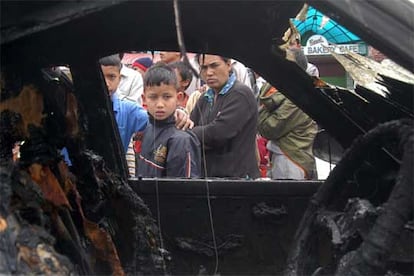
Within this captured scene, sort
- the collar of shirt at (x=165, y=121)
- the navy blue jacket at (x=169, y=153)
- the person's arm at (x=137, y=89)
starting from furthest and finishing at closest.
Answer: the person's arm at (x=137, y=89) → the collar of shirt at (x=165, y=121) → the navy blue jacket at (x=169, y=153)

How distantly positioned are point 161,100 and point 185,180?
1.45 metres

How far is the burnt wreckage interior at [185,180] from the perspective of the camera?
188cm

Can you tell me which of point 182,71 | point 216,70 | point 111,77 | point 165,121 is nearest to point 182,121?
point 165,121

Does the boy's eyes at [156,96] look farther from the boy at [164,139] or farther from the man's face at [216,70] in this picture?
the man's face at [216,70]

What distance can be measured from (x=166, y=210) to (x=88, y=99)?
0.59 meters

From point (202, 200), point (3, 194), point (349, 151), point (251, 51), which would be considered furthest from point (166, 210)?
point (3, 194)

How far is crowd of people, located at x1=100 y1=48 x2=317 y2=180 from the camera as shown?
4320 mm

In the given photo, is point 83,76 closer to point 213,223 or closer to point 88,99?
point 88,99

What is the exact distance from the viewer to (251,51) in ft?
8.66

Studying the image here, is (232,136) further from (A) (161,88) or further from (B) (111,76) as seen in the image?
(B) (111,76)

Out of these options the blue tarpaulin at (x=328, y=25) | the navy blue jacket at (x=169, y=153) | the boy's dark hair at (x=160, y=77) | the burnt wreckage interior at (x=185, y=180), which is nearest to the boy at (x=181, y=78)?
the boy's dark hair at (x=160, y=77)

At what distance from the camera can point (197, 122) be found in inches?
205

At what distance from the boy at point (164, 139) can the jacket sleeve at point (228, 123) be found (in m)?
0.25

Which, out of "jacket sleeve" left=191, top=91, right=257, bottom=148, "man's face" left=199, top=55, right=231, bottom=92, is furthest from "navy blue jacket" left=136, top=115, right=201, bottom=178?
"man's face" left=199, top=55, right=231, bottom=92
